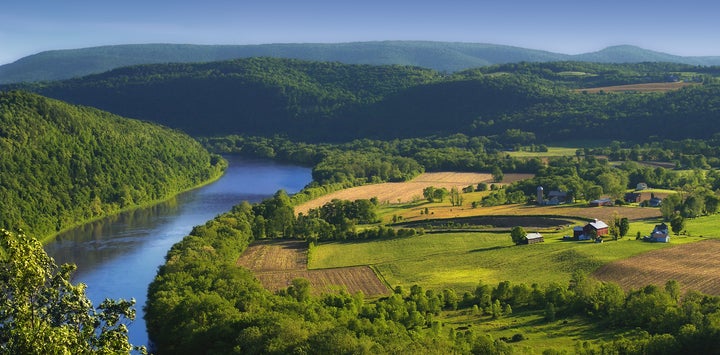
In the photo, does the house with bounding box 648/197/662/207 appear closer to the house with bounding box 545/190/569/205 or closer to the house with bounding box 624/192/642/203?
the house with bounding box 624/192/642/203

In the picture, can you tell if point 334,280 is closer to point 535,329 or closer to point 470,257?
point 470,257

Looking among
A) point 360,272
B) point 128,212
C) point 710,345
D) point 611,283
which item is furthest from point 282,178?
point 710,345

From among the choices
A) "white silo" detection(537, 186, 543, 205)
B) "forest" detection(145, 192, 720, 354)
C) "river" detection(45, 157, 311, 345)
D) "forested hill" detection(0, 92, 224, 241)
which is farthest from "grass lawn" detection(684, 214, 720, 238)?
"forested hill" detection(0, 92, 224, 241)

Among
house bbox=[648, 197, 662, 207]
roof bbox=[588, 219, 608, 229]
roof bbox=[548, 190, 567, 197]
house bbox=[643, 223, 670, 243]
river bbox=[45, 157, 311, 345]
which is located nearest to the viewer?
river bbox=[45, 157, 311, 345]

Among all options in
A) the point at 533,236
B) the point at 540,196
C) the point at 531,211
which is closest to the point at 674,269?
the point at 533,236

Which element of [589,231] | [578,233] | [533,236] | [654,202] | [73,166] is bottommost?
[654,202]

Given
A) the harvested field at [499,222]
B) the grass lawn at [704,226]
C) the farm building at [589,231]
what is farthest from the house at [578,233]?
the grass lawn at [704,226]
